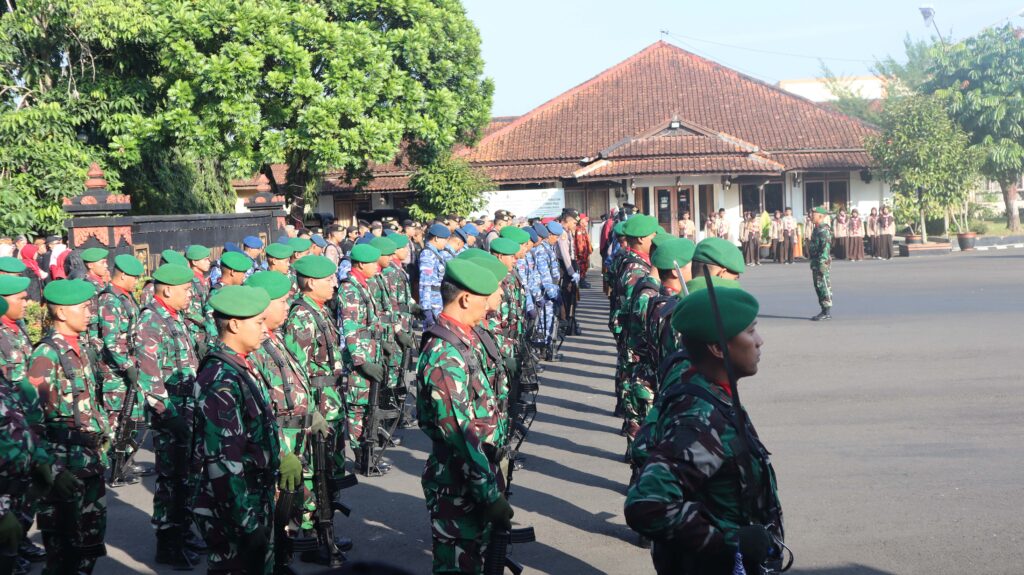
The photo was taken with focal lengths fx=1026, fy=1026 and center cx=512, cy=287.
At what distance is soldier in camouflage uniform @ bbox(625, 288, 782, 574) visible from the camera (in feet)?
9.89

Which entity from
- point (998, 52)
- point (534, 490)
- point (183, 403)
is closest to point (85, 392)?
point (183, 403)

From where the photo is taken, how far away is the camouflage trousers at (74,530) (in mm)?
5652

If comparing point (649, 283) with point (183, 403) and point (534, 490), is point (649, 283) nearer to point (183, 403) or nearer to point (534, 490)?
point (534, 490)

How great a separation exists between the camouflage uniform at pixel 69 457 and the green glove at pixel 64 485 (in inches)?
16.4

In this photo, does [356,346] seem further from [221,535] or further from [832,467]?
[832,467]

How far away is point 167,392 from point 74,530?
1.91 metres

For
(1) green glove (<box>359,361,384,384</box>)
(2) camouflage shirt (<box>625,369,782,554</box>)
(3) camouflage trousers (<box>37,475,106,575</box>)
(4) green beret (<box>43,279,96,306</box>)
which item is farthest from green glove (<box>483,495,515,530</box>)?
(1) green glove (<box>359,361,384,384</box>)

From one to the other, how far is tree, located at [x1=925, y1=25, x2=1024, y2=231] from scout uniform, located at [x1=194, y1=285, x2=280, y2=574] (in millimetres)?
38989

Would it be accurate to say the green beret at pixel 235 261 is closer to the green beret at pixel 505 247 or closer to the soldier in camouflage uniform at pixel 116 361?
the soldier in camouflage uniform at pixel 116 361

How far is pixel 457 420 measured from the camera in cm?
454

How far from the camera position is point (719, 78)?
4162 centimetres

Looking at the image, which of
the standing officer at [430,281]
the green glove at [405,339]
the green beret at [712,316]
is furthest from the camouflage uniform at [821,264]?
the green beret at [712,316]

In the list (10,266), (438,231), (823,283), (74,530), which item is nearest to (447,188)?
(823,283)

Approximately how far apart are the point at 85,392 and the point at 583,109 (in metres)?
35.2
